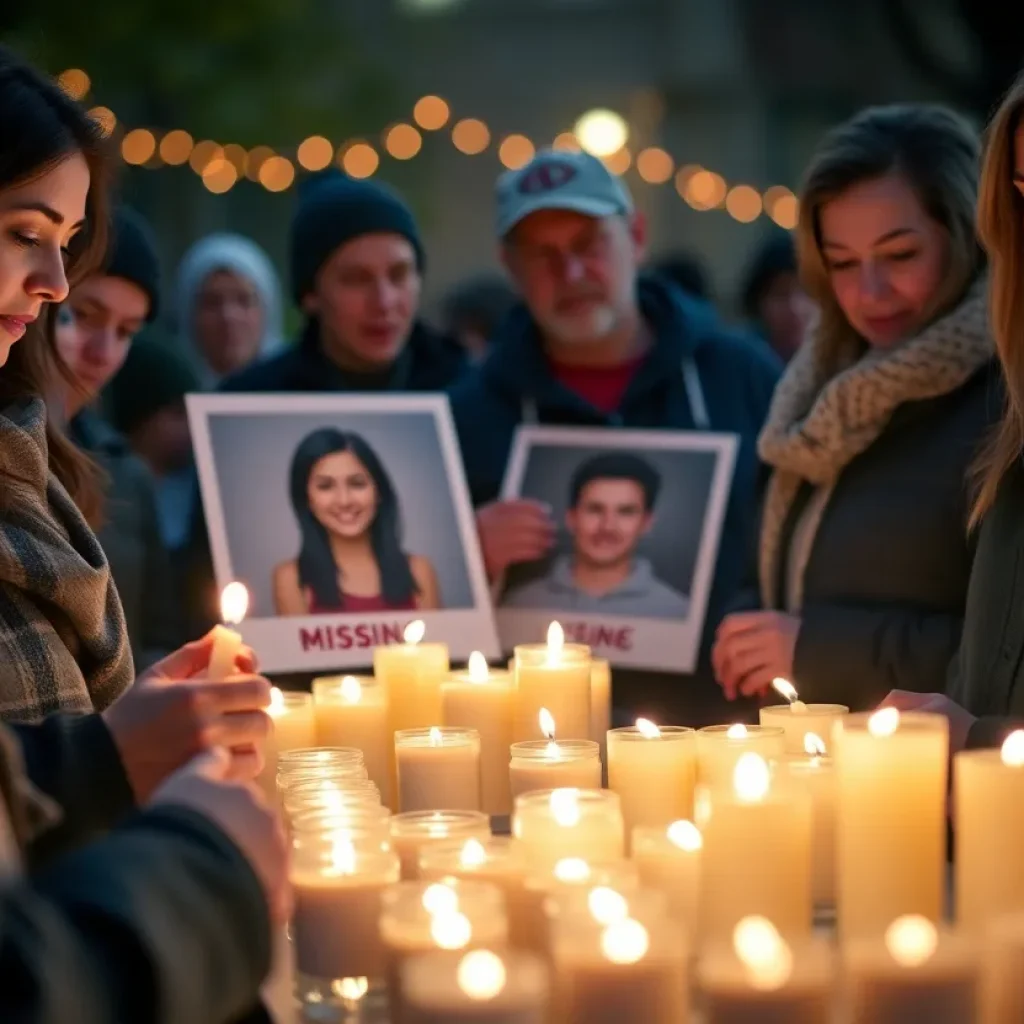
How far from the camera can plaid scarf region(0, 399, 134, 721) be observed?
2641mm

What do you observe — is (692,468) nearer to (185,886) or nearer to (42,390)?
(42,390)

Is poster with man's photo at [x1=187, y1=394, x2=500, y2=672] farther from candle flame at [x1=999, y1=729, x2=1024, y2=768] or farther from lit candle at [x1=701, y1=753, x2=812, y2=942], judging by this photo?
candle flame at [x1=999, y1=729, x2=1024, y2=768]

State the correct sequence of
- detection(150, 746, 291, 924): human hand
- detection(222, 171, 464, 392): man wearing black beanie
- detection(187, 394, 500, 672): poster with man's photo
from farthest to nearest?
1. detection(222, 171, 464, 392): man wearing black beanie
2. detection(187, 394, 500, 672): poster with man's photo
3. detection(150, 746, 291, 924): human hand

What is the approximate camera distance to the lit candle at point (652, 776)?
261 cm

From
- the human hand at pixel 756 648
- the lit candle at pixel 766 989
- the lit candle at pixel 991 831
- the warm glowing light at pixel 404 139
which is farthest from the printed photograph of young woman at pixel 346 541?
the warm glowing light at pixel 404 139

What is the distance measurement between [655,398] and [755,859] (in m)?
2.73

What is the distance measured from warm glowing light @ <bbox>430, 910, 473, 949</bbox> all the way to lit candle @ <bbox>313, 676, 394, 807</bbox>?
1243 mm

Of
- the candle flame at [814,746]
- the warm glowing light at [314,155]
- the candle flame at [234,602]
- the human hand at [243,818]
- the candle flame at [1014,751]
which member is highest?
the warm glowing light at [314,155]

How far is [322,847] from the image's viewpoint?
87.1 inches

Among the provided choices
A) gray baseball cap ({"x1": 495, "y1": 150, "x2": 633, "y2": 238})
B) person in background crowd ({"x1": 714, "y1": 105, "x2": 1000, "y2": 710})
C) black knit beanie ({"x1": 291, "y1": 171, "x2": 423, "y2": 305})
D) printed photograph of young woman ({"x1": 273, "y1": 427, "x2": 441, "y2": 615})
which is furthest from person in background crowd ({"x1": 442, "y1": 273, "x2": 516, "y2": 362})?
person in background crowd ({"x1": 714, "y1": 105, "x2": 1000, "y2": 710})

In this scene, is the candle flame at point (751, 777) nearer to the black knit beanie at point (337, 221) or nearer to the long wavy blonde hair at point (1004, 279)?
the long wavy blonde hair at point (1004, 279)

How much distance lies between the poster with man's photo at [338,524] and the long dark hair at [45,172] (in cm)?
57

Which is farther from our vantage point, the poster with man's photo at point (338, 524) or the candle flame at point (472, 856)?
the poster with man's photo at point (338, 524)

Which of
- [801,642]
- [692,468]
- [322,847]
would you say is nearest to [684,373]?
[692,468]
